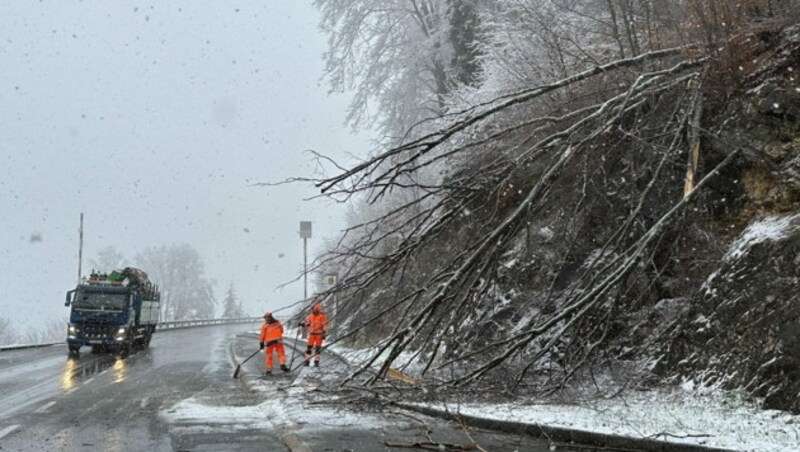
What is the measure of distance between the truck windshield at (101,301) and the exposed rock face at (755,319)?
20.2 m

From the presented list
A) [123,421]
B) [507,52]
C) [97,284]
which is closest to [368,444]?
[123,421]

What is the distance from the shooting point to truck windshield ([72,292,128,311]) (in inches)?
908

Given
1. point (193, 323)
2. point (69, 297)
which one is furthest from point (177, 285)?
point (69, 297)

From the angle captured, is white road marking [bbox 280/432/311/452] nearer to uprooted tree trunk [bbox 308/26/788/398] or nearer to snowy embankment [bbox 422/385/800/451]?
uprooted tree trunk [bbox 308/26/788/398]

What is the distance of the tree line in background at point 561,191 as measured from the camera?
8.48m

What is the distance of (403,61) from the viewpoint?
2492cm

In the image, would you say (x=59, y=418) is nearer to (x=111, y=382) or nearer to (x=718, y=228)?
(x=111, y=382)

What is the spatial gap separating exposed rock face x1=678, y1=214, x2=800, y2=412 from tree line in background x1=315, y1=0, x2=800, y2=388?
2.65 feet

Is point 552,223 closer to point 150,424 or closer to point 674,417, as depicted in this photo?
point 674,417

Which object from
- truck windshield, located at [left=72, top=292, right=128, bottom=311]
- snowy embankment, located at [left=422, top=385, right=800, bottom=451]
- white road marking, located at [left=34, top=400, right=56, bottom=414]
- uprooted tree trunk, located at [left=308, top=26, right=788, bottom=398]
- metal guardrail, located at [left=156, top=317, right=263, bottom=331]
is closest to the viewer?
snowy embankment, located at [left=422, top=385, right=800, bottom=451]

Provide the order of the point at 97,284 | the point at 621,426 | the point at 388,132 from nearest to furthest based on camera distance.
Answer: the point at 621,426, the point at 97,284, the point at 388,132

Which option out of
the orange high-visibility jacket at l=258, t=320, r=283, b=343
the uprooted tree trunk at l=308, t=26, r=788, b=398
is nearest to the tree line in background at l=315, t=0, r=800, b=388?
the uprooted tree trunk at l=308, t=26, r=788, b=398

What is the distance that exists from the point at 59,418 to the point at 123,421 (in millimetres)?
1026

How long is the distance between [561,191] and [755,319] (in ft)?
14.7
